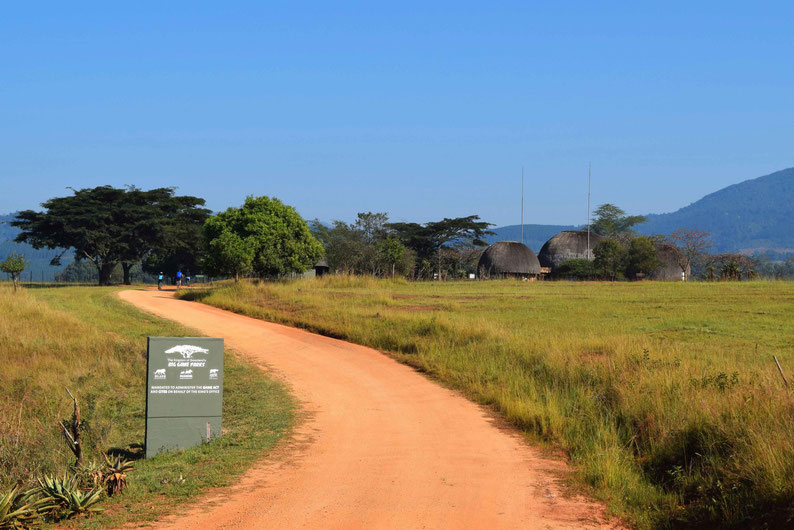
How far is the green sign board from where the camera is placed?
9242mm

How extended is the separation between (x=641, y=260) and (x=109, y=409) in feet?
170

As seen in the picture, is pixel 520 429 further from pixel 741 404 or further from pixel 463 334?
pixel 463 334

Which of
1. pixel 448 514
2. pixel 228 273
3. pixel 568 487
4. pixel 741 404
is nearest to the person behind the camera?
pixel 448 514

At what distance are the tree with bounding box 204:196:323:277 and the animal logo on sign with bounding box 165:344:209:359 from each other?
26.7m

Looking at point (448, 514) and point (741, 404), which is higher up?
point (741, 404)

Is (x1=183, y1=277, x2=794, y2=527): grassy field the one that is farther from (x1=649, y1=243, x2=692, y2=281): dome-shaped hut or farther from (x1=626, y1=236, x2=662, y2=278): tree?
(x1=649, y1=243, x2=692, y2=281): dome-shaped hut

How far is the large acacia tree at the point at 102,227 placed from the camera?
54.1 metres

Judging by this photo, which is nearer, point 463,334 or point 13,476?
point 13,476

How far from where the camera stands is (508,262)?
222ft

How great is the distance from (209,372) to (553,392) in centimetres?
553

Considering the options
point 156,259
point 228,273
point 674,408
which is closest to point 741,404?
point 674,408

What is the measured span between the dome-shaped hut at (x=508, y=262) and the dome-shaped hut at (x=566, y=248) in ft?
9.46

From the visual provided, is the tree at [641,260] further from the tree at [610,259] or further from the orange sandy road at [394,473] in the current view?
the orange sandy road at [394,473]

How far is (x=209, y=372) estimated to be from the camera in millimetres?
9586
